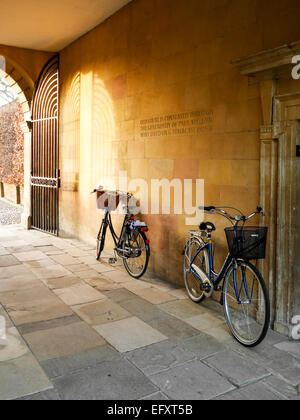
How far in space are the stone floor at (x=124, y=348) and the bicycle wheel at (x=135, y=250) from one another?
237 mm

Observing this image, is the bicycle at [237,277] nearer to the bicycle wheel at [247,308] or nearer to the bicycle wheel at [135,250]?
the bicycle wheel at [247,308]

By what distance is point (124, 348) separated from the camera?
3.08 metres

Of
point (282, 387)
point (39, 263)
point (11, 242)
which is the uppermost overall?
point (11, 242)

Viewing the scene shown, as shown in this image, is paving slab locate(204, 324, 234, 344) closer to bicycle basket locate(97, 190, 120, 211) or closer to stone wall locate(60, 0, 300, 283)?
stone wall locate(60, 0, 300, 283)

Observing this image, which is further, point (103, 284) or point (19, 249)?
point (19, 249)

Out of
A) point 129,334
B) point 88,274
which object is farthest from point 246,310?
point 88,274

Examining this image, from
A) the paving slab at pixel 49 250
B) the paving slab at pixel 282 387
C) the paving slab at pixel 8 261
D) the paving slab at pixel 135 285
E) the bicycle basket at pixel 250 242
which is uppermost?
the bicycle basket at pixel 250 242

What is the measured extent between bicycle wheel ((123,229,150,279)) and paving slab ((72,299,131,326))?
100cm

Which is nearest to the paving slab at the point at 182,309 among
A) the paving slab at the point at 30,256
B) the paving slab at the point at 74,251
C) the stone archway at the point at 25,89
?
the paving slab at the point at 74,251

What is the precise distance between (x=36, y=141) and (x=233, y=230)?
6.53 meters

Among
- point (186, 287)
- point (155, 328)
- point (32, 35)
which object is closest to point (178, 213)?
point (186, 287)

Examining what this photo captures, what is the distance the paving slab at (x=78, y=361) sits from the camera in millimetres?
2707

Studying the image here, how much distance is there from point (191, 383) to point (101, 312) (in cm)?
147

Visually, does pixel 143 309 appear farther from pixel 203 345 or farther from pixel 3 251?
pixel 3 251
